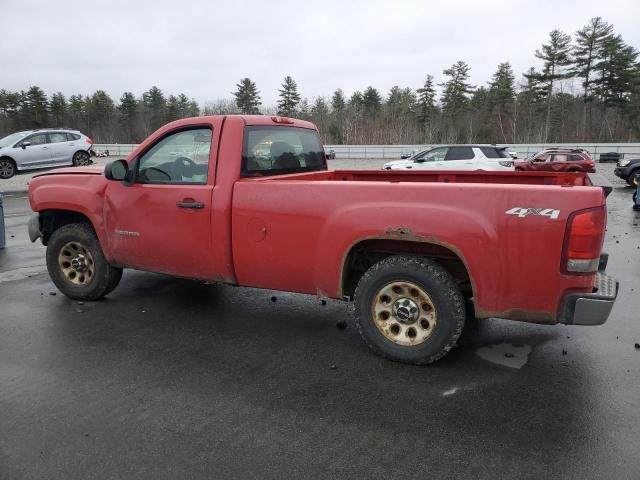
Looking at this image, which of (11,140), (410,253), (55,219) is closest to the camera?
(410,253)

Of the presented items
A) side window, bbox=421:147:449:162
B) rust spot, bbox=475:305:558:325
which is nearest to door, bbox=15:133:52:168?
side window, bbox=421:147:449:162

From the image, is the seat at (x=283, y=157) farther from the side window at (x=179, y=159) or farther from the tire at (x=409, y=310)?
the tire at (x=409, y=310)

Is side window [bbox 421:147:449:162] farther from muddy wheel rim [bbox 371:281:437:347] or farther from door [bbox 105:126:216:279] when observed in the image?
muddy wheel rim [bbox 371:281:437:347]

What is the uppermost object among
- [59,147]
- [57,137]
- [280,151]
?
[57,137]

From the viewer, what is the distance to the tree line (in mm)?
51562

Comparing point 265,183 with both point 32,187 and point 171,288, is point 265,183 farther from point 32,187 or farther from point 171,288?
point 32,187

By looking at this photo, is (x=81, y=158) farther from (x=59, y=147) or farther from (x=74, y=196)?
(x=74, y=196)

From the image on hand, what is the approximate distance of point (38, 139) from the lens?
19.3 metres

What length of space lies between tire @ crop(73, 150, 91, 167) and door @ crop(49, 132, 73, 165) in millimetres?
266

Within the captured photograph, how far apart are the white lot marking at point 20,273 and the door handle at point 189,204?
130 inches

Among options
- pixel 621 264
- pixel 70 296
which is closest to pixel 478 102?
pixel 621 264

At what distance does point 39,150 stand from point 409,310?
20.1m

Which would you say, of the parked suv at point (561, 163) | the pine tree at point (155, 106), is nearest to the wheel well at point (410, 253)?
the parked suv at point (561, 163)

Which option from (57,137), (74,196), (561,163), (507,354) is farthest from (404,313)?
(561,163)
